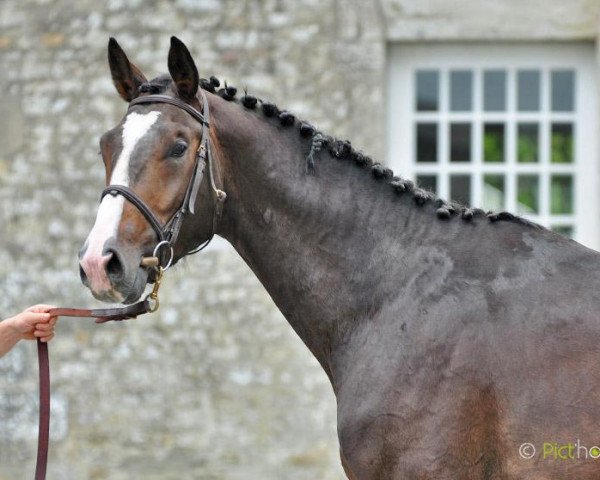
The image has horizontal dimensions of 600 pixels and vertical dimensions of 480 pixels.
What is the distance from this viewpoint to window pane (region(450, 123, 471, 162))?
7.18 meters

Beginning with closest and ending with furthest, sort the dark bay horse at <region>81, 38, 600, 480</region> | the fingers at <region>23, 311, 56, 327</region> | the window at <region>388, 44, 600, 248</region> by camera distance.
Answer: the dark bay horse at <region>81, 38, 600, 480</region>, the fingers at <region>23, 311, 56, 327</region>, the window at <region>388, 44, 600, 248</region>

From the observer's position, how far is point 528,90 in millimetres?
7164

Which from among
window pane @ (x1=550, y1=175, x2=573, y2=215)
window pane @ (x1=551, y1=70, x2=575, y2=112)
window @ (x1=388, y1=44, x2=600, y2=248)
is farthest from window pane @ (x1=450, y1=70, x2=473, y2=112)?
window pane @ (x1=550, y1=175, x2=573, y2=215)

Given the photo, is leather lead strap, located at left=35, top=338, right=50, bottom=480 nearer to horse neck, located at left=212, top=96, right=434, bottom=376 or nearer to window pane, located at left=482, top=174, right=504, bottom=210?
horse neck, located at left=212, top=96, right=434, bottom=376

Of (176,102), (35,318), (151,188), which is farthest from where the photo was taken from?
(35,318)

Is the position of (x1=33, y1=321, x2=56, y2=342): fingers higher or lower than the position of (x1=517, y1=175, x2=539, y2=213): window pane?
lower

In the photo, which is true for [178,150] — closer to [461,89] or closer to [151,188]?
[151,188]

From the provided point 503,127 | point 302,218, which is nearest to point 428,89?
point 503,127

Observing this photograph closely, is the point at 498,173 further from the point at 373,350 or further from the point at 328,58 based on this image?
the point at 373,350

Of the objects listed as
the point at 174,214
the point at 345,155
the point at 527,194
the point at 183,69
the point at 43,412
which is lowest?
the point at 43,412

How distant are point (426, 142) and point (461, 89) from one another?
441 millimetres

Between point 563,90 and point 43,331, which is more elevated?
point 563,90

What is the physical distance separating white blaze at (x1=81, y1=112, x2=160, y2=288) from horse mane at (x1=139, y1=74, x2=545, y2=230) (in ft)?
0.53

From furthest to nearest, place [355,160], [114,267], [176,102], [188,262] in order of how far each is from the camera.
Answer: [188,262] → [355,160] → [176,102] → [114,267]
